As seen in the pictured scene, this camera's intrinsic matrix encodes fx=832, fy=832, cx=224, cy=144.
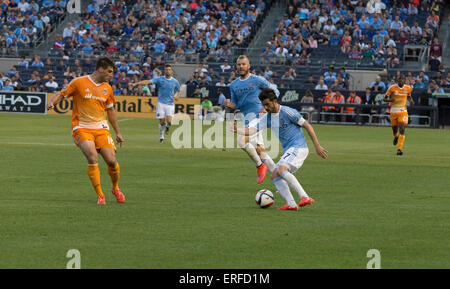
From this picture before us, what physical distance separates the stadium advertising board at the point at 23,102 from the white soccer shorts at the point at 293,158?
33.2 m

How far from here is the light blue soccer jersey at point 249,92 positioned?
56.7 feet

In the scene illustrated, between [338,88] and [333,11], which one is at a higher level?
[333,11]

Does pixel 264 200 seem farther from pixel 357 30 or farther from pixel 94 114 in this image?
pixel 357 30

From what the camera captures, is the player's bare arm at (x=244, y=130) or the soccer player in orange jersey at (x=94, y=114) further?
the player's bare arm at (x=244, y=130)

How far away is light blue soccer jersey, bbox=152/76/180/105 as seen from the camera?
29.7 metres

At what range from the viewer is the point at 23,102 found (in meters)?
44.2

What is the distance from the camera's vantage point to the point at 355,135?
33.4 m

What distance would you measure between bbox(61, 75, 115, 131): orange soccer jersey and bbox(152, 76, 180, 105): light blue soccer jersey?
52.8 ft

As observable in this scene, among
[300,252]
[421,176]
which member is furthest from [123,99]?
[300,252]

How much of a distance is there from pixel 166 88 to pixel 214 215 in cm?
1846

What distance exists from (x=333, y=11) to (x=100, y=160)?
2975 cm

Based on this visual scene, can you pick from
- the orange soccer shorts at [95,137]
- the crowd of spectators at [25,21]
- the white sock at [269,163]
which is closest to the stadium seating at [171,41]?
the crowd of spectators at [25,21]

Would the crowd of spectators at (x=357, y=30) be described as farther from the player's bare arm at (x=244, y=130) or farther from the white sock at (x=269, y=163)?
the white sock at (x=269, y=163)
